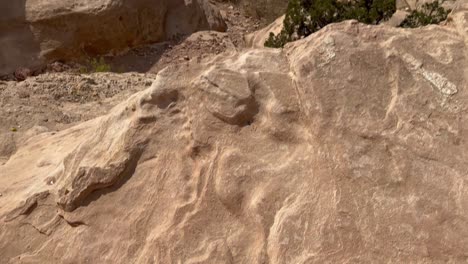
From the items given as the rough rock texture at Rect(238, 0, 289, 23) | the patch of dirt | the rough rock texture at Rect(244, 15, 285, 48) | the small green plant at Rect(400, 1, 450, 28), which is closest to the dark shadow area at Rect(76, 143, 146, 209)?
the patch of dirt

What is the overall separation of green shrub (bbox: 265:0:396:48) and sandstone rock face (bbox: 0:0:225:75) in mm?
2350

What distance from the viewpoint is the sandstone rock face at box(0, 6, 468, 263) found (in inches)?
104

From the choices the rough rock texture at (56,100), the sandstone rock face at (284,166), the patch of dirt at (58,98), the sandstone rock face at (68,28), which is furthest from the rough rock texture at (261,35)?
the sandstone rock face at (284,166)

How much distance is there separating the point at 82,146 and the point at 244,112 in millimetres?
1090

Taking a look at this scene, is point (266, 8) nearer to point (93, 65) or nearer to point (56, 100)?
point (93, 65)

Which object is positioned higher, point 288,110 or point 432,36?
point 432,36

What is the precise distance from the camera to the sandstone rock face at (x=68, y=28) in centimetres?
854

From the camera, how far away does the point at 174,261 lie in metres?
2.80

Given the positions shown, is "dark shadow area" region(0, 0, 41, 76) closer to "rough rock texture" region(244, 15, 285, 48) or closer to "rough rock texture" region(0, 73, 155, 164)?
"rough rock texture" region(0, 73, 155, 164)

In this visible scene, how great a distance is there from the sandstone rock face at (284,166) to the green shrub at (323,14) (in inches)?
171

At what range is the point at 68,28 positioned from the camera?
28.4 feet

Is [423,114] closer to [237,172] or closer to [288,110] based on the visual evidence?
[288,110]

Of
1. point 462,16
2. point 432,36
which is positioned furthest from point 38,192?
point 462,16

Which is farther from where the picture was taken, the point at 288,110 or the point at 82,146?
the point at 82,146
